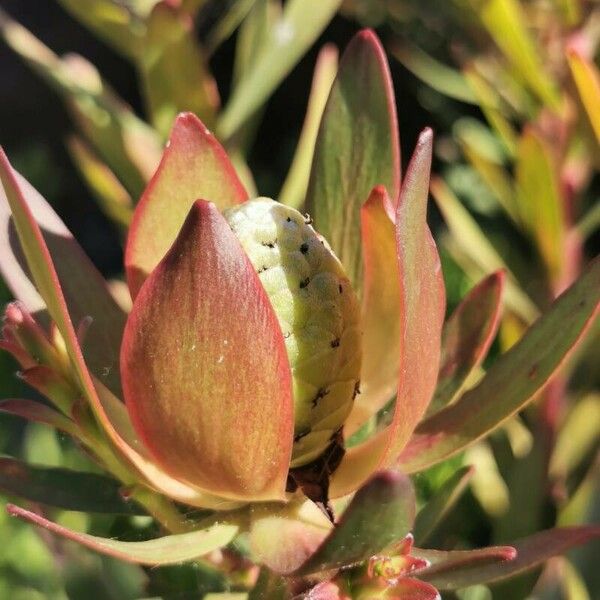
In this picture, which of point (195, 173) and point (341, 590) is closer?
point (341, 590)

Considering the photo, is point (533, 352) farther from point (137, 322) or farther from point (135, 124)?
point (135, 124)

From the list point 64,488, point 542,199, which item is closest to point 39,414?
point 64,488

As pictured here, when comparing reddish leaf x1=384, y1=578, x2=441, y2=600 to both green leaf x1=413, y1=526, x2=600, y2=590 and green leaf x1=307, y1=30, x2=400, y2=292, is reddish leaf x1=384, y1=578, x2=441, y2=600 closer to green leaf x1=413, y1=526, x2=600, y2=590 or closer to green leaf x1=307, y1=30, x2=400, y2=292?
green leaf x1=413, y1=526, x2=600, y2=590

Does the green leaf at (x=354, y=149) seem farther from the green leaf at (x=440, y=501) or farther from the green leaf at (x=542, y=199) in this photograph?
the green leaf at (x=542, y=199)

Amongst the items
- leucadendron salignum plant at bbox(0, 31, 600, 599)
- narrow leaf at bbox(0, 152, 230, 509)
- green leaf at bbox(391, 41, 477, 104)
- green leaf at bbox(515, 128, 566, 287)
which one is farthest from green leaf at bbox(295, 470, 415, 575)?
green leaf at bbox(391, 41, 477, 104)

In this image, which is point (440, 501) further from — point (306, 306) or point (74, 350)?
point (74, 350)

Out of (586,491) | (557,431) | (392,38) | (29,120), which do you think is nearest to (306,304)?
(586,491)

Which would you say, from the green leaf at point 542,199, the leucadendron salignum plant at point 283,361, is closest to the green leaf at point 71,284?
the leucadendron salignum plant at point 283,361
